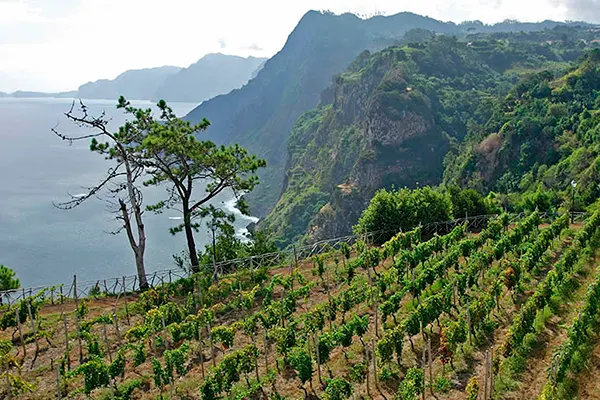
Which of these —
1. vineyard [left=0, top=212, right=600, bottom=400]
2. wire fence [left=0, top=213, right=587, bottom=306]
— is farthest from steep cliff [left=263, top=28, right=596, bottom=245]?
vineyard [left=0, top=212, right=600, bottom=400]

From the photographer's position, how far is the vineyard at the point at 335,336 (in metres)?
16.0

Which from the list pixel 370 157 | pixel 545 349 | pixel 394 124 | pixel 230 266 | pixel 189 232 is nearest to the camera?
pixel 545 349

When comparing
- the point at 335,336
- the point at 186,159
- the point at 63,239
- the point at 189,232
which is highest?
the point at 186,159

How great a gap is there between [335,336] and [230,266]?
48.2ft

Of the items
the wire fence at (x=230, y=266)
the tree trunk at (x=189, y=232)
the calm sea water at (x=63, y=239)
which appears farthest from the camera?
the calm sea water at (x=63, y=239)

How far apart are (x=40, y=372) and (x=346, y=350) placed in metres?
10.8

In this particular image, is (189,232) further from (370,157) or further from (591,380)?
(370,157)

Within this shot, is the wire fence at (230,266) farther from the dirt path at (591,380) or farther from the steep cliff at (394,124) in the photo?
the steep cliff at (394,124)

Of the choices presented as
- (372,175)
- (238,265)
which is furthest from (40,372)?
(372,175)

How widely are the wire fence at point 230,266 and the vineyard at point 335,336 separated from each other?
72 cm

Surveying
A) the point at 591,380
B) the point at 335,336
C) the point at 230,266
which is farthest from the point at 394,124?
the point at 591,380

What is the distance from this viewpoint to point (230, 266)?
31.1 meters

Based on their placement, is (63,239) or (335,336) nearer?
(335,336)

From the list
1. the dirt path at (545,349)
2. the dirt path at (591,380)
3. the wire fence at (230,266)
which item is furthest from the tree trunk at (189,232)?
the dirt path at (591,380)
